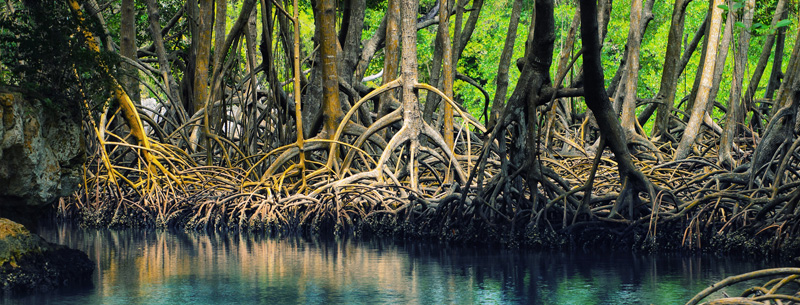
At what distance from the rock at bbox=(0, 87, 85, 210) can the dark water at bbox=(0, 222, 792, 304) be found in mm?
789

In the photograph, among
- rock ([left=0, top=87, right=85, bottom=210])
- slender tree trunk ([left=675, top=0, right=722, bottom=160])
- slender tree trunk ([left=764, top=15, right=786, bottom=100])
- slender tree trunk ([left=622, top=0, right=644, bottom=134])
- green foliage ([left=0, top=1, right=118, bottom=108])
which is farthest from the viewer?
slender tree trunk ([left=764, top=15, right=786, bottom=100])

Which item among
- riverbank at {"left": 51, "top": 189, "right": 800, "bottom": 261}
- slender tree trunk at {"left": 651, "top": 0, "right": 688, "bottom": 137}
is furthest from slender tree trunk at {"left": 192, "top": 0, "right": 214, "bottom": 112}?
slender tree trunk at {"left": 651, "top": 0, "right": 688, "bottom": 137}

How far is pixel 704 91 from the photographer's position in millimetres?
12914

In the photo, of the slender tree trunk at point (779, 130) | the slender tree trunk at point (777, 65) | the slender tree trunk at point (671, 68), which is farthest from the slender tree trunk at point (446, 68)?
the slender tree trunk at point (777, 65)

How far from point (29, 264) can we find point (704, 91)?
8.72 m

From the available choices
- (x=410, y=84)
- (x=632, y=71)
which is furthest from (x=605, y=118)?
(x=632, y=71)

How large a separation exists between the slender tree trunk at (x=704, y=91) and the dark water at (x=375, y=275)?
169 inches

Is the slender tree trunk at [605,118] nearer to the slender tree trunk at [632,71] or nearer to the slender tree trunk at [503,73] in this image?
the slender tree trunk at [503,73]

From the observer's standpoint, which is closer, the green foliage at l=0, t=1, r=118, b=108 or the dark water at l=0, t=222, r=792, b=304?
the dark water at l=0, t=222, r=792, b=304

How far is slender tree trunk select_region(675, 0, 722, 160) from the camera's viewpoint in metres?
12.7

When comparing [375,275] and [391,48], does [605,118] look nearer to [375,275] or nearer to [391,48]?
[375,275]

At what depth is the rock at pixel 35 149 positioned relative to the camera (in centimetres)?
700

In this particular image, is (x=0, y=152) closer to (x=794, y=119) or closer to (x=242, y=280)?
(x=242, y=280)

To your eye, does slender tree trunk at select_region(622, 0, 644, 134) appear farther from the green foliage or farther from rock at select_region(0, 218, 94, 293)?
rock at select_region(0, 218, 94, 293)
